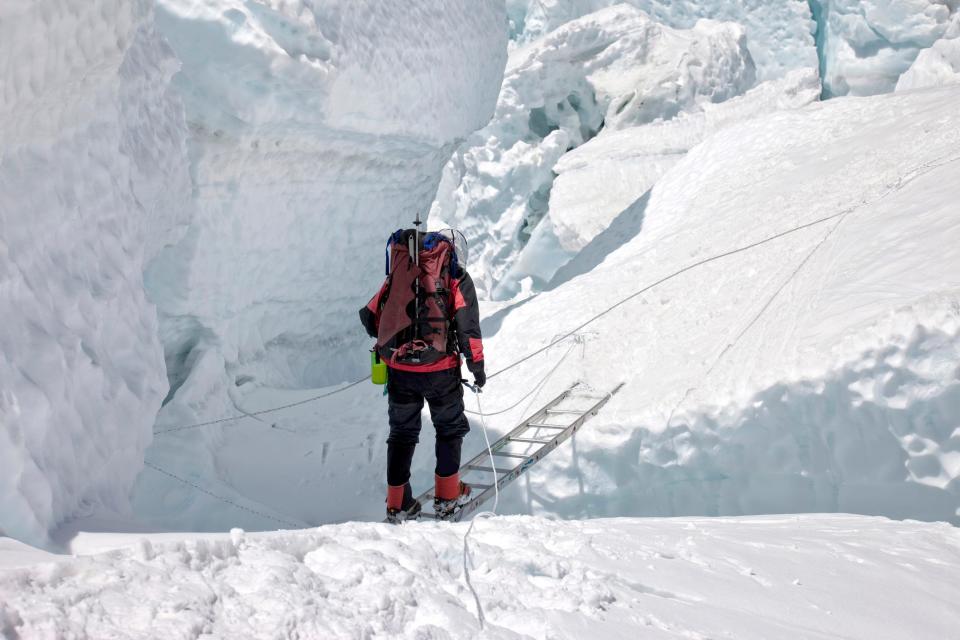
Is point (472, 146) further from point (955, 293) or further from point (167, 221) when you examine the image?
point (955, 293)

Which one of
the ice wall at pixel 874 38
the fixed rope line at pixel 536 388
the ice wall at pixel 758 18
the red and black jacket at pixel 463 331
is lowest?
the fixed rope line at pixel 536 388

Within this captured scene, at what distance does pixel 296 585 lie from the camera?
150 cm

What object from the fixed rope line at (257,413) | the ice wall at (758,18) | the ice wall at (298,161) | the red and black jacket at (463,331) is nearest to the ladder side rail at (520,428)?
the red and black jacket at (463,331)

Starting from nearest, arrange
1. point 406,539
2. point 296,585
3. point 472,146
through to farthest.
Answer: point 296,585, point 406,539, point 472,146

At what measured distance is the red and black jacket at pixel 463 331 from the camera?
128 inches

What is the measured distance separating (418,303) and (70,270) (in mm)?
1364

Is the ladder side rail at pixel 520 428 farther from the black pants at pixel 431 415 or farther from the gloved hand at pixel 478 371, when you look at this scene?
the gloved hand at pixel 478 371

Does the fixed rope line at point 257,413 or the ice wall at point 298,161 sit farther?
the ice wall at point 298,161

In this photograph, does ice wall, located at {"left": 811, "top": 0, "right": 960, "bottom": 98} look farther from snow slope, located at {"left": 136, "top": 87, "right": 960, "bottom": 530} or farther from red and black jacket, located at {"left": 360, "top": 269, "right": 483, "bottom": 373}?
red and black jacket, located at {"left": 360, "top": 269, "right": 483, "bottom": 373}

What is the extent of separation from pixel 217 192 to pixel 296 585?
16.6ft

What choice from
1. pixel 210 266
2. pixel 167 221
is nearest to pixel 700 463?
pixel 167 221

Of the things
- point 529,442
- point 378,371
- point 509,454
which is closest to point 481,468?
point 509,454

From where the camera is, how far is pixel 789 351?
3.51 meters

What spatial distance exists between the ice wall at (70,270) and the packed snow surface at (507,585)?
22.0 inches
